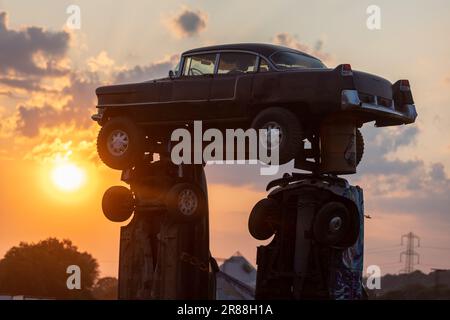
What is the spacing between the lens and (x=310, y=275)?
835 inches

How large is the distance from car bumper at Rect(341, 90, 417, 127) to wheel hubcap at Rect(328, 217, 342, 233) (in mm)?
2117

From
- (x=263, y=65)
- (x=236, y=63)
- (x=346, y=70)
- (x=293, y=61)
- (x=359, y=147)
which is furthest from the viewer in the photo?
(x=359, y=147)

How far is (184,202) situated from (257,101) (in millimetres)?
2994

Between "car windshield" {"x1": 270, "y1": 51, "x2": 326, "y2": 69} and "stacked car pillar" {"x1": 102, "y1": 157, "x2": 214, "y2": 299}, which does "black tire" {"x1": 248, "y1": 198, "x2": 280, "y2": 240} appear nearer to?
"stacked car pillar" {"x1": 102, "y1": 157, "x2": 214, "y2": 299}

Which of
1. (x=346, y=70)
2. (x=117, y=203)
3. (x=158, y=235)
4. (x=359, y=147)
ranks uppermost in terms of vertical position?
(x=346, y=70)

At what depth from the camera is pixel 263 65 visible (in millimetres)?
21391

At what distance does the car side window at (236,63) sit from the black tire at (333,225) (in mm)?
3196

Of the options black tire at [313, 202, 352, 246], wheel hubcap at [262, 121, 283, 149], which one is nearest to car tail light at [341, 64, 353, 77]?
wheel hubcap at [262, 121, 283, 149]

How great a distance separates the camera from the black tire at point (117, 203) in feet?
76.8

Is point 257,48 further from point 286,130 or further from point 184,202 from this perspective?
point 184,202

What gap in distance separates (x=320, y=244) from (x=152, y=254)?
429 centimetres

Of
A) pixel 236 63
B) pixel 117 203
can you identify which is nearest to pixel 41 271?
pixel 117 203

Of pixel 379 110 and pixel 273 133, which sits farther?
pixel 379 110
